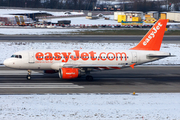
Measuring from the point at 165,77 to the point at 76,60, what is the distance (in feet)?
38.8

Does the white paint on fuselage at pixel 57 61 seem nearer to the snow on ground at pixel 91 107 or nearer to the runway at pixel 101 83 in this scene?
the runway at pixel 101 83

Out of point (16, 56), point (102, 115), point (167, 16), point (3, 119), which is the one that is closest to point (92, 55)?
point (16, 56)

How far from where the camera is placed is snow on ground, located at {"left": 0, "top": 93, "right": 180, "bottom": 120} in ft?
63.3

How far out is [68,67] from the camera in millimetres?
31953

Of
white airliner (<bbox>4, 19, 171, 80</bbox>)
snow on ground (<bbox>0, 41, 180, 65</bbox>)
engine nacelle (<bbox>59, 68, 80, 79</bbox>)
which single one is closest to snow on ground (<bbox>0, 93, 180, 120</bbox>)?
engine nacelle (<bbox>59, 68, 80, 79</bbox>)

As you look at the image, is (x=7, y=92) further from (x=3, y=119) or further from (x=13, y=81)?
(x=3, y=119)

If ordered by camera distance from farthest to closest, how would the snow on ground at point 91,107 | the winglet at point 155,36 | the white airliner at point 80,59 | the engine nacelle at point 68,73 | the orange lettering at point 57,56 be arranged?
the winglet at point 155,36
the orange lettering at point 57,56
the white airliner at point 80,59
the engine nacelle at point 68,73
the snow on ground at point 91,107

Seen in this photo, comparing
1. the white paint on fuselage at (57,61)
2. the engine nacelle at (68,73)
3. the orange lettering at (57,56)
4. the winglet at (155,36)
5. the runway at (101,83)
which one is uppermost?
the winglet at (155,36)

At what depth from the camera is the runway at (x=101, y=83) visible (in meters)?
27.5

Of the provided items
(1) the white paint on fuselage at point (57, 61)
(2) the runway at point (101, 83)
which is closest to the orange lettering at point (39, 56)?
(1) the white paint on fuselage at point (57, 61)

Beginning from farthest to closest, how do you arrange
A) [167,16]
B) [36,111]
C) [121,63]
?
[167,16]
[121,63]
[36,111]

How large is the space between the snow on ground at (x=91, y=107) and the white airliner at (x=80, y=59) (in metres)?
6.91

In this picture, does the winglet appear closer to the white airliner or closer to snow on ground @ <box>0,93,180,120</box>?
the white airliner

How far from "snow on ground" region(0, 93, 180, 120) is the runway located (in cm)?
224
